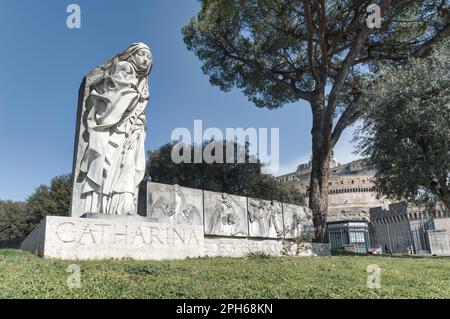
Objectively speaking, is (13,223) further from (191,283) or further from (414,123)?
(191,283)

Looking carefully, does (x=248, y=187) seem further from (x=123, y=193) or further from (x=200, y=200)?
(x=123, y=193)

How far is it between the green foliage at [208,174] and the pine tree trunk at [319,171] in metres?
14.0

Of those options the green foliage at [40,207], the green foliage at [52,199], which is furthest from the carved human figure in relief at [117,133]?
the green foliage at [52,199]

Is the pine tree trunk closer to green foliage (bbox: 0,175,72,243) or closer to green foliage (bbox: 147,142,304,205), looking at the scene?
green foliage (bbox: 147,142,304,205)

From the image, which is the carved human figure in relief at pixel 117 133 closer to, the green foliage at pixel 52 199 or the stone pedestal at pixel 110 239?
the stone pedestal at pixel 110 239

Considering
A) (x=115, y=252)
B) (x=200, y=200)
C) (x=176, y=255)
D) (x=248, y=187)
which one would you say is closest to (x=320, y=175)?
(x=200, y=200)

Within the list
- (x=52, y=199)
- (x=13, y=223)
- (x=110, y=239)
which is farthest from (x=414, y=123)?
(x=13, y=223)

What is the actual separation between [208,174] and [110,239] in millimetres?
24748

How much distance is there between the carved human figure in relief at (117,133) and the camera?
674 cm

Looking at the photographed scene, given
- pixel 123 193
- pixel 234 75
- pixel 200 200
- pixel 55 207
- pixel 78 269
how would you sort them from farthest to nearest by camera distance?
pixel 55 207, pixel 234 75, pixel 200 200, pixel 123 193, pixel 78 269

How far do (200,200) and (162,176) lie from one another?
1958 cm

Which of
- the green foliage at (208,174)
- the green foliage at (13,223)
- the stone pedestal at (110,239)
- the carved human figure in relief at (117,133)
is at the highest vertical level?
the green foliage at (208,174)
